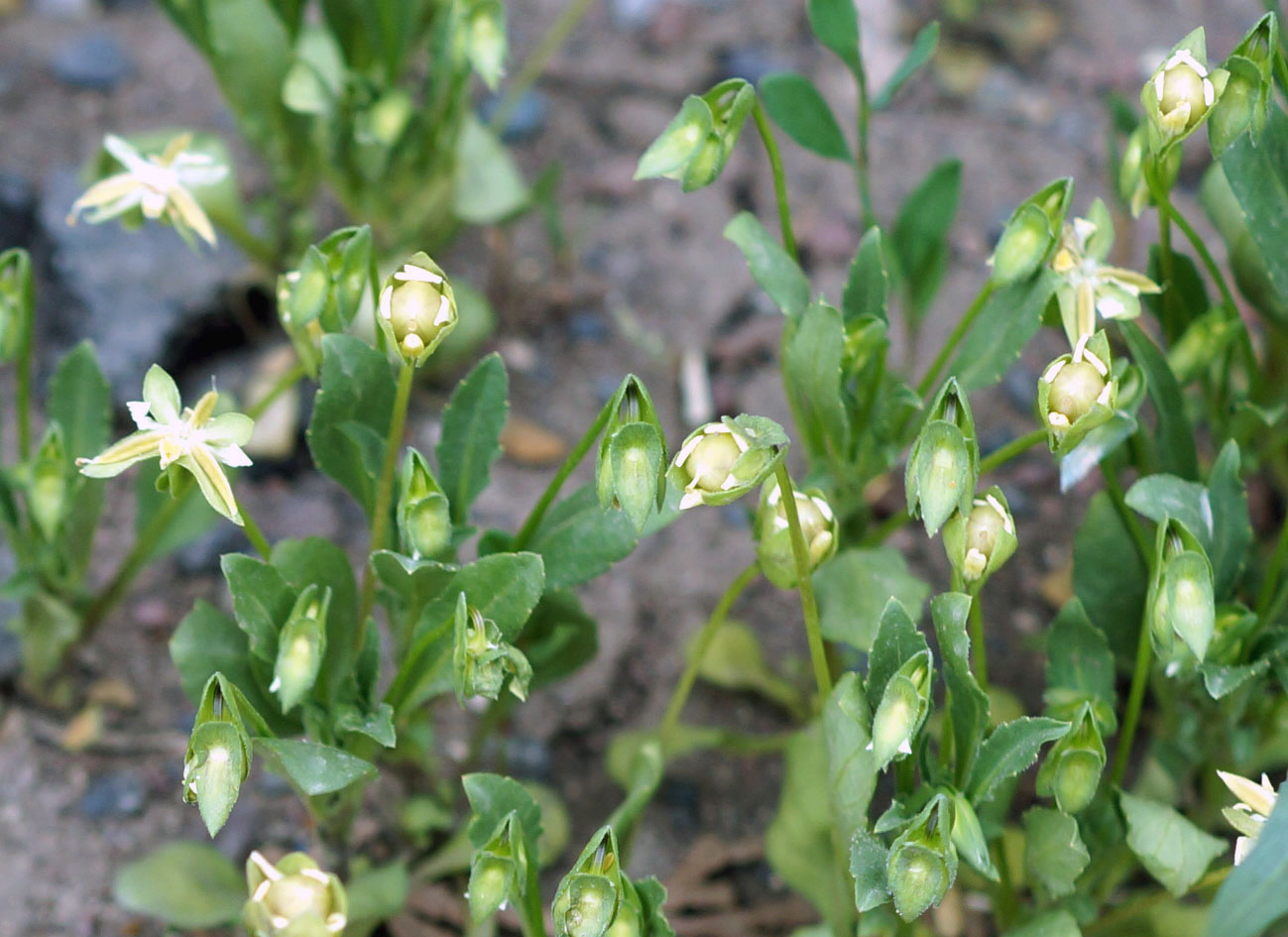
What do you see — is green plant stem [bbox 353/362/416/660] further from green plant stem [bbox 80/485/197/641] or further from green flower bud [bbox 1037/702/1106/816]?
green flower bud [bbox 1037/702/1106/816]

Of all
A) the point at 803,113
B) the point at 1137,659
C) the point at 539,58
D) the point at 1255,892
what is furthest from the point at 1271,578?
the point at 539,58

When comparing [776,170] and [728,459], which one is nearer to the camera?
[728,459]

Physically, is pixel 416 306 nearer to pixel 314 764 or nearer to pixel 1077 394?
pixel 314 764

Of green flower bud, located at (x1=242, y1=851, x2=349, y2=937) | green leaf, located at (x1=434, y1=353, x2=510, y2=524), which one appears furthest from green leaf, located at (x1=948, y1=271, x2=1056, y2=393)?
green flower bud, located at (x1=242, y1=851, x2=349, y2=937)

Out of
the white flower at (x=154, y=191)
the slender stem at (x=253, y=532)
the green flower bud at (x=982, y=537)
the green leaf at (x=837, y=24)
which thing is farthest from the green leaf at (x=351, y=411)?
the green leaf at (x=837, y=24)

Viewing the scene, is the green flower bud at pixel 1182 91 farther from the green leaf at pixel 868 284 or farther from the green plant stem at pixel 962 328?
the green leaf at pixel 868 284

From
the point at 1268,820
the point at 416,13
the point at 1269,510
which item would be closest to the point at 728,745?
the point at 1268,820

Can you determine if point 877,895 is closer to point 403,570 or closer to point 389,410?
point 403,570
